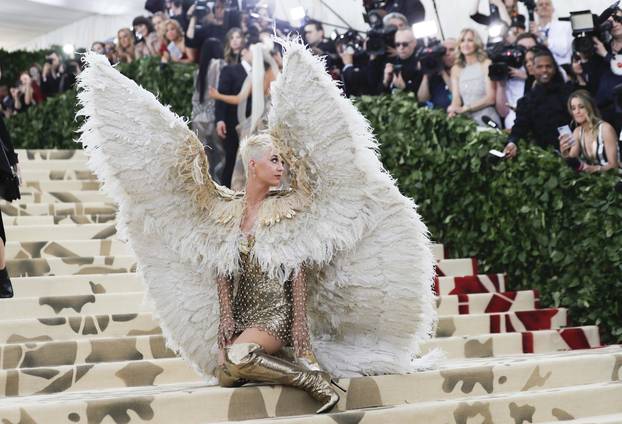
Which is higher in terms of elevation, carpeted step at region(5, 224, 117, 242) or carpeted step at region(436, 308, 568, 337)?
carpeted step at region(5, 224, 117, 242)

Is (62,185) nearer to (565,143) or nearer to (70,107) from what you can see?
(70,107)

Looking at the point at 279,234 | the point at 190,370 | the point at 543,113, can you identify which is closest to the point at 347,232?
the point at 279,234

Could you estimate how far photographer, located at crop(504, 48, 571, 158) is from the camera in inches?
300

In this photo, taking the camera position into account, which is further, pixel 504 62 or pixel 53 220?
pixel 53 220

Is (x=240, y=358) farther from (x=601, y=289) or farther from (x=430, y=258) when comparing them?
(x=601, y=289)

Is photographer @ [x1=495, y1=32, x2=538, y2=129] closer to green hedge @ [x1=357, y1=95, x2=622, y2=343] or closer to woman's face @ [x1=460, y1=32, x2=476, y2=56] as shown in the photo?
green hedge @ [x1=357, y1=95, x2=622, y2=343]

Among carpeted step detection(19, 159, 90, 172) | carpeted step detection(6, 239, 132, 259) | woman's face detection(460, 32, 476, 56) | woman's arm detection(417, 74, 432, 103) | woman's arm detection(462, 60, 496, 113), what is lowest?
carpeted step detection(6, 239, 132, 259)

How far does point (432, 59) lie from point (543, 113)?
1.48 metres

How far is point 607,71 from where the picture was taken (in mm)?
7391

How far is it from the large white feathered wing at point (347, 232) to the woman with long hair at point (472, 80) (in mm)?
3478

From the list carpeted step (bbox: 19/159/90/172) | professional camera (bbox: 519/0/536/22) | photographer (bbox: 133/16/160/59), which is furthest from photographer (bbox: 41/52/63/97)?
professional camera (bbox: 519/0/536/22)

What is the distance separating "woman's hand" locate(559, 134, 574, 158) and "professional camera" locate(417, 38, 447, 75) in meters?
1.64

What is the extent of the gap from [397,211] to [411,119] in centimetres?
400

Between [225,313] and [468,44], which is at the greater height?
[468,44]
